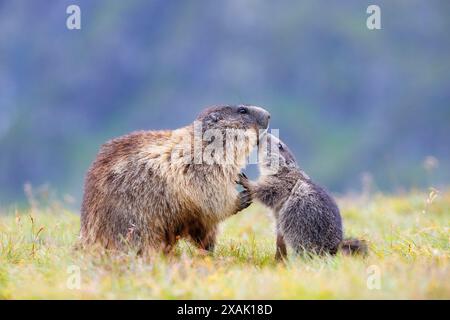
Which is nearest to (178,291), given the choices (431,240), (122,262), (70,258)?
(122,262)

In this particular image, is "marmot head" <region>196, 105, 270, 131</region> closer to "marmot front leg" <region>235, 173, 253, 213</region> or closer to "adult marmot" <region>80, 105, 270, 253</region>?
"adult marmot" <region>80, 105, 270, 253</region>

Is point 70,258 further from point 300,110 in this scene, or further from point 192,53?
point 192,53

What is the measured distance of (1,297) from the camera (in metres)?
6.63

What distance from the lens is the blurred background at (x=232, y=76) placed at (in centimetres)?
12000

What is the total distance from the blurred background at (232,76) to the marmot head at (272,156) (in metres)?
101

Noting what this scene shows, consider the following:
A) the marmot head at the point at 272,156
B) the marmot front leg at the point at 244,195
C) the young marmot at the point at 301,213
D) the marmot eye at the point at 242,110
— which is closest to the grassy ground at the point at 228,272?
the young marmot at the point at 301,213

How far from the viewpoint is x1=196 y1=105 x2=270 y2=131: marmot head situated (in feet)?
28.6

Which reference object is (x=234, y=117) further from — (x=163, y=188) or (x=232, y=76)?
(x=232, y=76)

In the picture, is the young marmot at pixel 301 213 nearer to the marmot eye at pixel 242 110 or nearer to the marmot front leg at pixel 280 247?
the marmot front leg at pixel 280 247

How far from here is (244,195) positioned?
8703 millimetres

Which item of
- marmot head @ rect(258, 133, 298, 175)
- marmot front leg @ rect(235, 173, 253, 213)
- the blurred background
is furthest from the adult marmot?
the blurred background

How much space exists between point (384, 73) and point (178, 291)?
4909 inches

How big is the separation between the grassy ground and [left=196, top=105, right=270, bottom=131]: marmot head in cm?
145

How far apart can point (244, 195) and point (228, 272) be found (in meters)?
1.81
